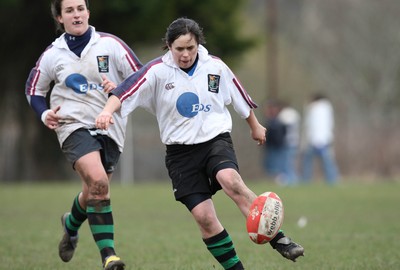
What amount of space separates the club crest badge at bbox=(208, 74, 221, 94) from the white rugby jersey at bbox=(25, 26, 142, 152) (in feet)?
2.88

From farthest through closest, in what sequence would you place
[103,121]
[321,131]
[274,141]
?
[274,141] < [321,131] < [103,121]

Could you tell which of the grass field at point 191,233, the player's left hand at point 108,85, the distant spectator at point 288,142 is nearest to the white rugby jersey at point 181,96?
the player's left hand at point 108,85

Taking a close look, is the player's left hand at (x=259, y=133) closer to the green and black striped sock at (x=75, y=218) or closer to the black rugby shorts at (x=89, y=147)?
the black rugby shorts at (x=89, y=147)

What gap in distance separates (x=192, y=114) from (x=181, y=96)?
0.51 ft

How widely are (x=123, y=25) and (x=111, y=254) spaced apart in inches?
735

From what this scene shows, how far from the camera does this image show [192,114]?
21.2 ft

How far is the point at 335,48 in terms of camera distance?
4244cm

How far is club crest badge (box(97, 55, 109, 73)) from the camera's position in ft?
23.4

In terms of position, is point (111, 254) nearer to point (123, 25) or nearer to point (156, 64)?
point (156, 64)

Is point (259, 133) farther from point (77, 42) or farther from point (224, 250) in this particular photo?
point (77, 42)

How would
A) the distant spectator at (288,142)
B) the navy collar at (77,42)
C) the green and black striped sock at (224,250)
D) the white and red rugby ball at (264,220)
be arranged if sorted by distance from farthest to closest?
the distant spectator at (288,142) < the navy collar at (77,42) < the green and black striped sock at (224,250) < the white and red rugby ball at (264,220)

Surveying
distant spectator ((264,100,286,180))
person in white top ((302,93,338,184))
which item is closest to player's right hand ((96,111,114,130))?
person in white top ((302,93,338,184))

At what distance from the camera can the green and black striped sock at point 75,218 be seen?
771 cm

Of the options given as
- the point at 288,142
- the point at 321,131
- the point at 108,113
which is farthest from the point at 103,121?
the point at 288,142
